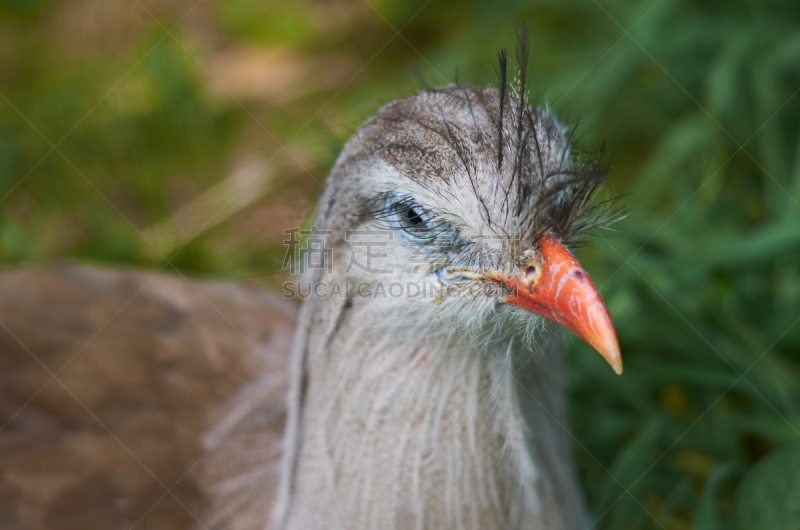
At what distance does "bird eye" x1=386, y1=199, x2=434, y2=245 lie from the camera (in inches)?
44.6

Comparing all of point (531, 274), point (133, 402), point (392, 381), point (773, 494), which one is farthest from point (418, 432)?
point (773, 494)

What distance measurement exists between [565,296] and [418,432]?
34 centimetres

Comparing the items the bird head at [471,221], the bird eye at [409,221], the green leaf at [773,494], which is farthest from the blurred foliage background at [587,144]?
the bird eye at [409,221]

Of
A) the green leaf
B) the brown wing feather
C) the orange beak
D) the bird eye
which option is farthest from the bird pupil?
the green leaf

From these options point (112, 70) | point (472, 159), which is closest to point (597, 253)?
point (472, 159)

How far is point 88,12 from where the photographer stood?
340 cm

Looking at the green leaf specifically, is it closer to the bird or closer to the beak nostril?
the bird

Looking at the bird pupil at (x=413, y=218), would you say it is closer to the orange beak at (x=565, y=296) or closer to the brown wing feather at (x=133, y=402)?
the orange beak at (x=565, y=296)

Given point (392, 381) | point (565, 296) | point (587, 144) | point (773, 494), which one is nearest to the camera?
point (565, 296)

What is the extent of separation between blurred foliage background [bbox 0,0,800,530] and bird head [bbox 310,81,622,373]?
23cm

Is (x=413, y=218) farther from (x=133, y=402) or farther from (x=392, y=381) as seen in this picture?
(x=133, y=402)

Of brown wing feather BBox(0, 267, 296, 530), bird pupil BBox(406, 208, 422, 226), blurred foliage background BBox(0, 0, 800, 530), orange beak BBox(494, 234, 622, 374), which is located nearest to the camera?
orange beak BBox(494, 234, 622, 374)

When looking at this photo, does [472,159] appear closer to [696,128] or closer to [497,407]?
[497,407]

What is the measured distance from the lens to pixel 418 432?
48.0 inches
